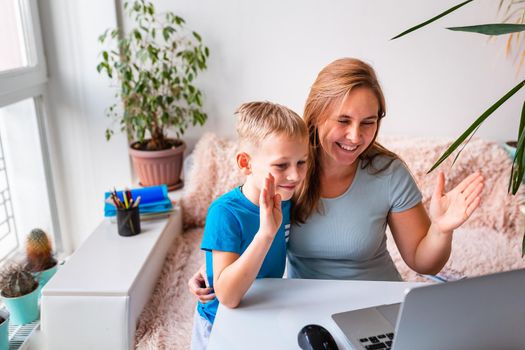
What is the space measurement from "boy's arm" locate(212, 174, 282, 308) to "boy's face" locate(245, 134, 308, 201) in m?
0.07

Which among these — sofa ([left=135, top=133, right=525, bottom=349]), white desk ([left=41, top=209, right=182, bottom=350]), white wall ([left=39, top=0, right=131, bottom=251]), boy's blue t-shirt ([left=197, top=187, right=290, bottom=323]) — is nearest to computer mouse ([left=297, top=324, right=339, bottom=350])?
boy's blue t-shirt ([left=197, top=187, right=290, bottom=323])

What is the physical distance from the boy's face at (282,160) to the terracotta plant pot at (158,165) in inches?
43.7

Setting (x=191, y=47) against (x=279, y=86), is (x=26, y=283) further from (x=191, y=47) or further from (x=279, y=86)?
(x=279, y=86)

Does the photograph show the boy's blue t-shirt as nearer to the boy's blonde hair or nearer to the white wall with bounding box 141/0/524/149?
the boy's blonde hair

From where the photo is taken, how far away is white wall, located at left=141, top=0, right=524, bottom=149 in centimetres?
205

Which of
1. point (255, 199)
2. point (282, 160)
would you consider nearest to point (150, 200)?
point (255, 199)

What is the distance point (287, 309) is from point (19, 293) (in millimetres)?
1144

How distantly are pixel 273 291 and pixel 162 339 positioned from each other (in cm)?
62

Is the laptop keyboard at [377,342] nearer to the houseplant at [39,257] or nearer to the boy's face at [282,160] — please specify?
the boy's face at [282,160]

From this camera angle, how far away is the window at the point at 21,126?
1.85 m

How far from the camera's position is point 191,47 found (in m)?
2.10

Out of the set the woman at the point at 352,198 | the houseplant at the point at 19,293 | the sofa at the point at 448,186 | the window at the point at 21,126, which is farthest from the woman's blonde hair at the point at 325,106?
the window at the point at 21,126

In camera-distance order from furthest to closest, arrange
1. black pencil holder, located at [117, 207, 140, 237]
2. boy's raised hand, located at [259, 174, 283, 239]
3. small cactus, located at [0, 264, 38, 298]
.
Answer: black pencil holder, located at [117, 207, 140, 237] → small cactus, located at [0, 264, 38, 298] → boy's raised hand, located at [259, 174, 283, 239]

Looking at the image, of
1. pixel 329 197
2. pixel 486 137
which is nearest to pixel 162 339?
pixel 329 197
